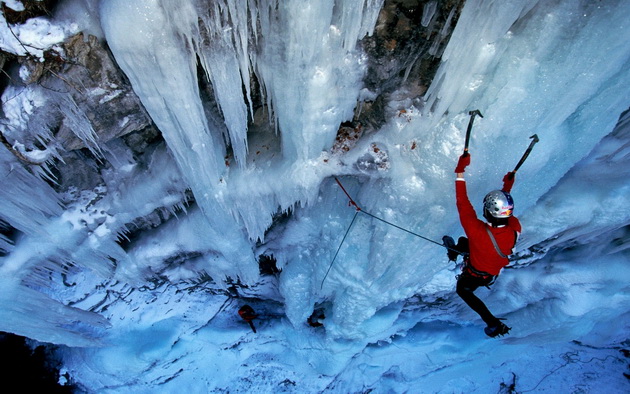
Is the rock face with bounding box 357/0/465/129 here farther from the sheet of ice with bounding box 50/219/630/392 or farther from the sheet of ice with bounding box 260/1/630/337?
the sheet of ice with bounding box 50/219/630/392

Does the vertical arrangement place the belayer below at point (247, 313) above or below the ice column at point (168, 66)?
below

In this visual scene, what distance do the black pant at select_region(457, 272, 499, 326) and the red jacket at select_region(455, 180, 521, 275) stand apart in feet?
1.17

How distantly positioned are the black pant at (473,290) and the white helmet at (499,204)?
849 mm

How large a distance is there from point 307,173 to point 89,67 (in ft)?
6.16

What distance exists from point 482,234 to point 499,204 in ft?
0.91

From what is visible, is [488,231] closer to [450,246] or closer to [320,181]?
[450,246]

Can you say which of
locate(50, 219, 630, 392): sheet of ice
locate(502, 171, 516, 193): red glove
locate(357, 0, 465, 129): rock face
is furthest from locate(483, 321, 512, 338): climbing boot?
locate(357, 0, 465, 129): rock face

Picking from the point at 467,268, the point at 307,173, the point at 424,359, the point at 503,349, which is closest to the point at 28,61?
the point at 307,173

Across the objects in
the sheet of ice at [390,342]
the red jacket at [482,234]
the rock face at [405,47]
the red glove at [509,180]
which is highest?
the rock face at [405,47]

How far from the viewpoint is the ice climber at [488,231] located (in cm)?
247

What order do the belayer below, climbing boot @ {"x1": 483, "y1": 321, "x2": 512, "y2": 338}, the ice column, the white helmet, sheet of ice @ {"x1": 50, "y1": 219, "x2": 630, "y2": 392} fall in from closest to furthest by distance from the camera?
1. the ice column
2. the white helmet
3. climbing boot @ {"x1": 483, "y1": 321, "x2": 512, "y2": 338}
4. sheet of ice @ {"x1": 50, "y1": 219, "x2": 630, "y2": 392}
5. the belayer below

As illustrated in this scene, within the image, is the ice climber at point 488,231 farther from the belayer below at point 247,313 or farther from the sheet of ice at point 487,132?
the belayer below at point 247,313

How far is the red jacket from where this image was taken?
100 inches

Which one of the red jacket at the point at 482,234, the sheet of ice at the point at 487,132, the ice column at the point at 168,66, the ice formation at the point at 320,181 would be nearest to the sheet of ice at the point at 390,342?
the ice formation at the point at 320,181
